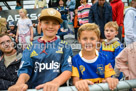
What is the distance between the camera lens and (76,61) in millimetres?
1798

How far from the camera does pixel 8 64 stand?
7.44 ft

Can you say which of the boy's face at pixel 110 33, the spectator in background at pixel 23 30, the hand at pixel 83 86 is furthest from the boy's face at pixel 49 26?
the spectator in background at pixel 23 30

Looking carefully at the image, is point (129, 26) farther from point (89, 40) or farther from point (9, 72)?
point (9, 72)

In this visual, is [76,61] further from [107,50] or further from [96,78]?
[107,50]

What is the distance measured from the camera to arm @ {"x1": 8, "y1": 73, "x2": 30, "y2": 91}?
1207 mm

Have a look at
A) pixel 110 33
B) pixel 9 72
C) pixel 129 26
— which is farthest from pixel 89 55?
pixel 129 26

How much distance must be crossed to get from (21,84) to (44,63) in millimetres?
412

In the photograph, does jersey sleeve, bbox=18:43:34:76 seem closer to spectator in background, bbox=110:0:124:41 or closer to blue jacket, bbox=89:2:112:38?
blue jacket, bbox=89:2:112:38

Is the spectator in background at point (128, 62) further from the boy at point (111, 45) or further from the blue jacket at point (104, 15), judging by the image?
the blue jacket at point (104, 15)

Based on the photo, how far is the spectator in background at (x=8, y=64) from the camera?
221cm

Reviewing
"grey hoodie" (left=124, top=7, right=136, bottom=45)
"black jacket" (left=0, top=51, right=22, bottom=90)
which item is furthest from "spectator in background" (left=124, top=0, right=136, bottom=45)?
"black jacket" (left=0, top=51, right=22, bottom=90)

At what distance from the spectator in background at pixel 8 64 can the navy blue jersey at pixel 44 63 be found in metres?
0.67

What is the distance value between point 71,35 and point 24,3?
Result: 6.38 m

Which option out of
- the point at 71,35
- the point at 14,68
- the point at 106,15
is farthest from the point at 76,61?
the point at 71,35
